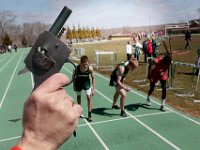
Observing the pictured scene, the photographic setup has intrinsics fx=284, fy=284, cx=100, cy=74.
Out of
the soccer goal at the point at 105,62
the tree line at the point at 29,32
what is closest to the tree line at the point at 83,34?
the tree line at the point at 29,32

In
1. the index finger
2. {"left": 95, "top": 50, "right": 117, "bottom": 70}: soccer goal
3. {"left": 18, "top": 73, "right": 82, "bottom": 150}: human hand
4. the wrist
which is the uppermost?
the index finger

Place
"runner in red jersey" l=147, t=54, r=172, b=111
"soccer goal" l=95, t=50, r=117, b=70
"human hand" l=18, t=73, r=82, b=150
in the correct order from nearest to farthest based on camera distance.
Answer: "human hand" l=18, t=73, r=82, b=150 → "runner in red jersey" l=147, t=54, r=172, b=111 → "soccer goal" l=95, t=50, r=117, b=70

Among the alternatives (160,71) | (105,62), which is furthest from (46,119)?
(105,62)

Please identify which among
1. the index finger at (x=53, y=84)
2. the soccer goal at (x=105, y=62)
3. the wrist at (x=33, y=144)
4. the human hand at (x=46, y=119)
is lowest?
the soccer goal at (x=105, y=62)

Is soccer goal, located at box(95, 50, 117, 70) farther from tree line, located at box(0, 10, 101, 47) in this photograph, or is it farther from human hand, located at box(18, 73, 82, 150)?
tree line, located at box(0, 10, 101, 47)

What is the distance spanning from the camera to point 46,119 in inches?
60.4

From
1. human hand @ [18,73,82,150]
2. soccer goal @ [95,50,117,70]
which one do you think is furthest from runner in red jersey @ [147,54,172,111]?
soccer goal @ [95,50,117,70]

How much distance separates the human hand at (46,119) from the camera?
5.02 feet

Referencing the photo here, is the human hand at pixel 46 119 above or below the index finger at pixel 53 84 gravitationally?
below

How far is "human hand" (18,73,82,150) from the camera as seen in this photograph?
153 cm

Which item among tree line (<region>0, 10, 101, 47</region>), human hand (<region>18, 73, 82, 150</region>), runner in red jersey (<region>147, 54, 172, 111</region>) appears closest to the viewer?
human hand (<region>18, 73, 82, 150</region>)

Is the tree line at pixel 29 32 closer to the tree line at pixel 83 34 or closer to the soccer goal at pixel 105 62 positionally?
the tree line at pixel 83 34

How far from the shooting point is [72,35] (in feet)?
351

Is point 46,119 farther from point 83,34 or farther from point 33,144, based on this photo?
point 83,34
